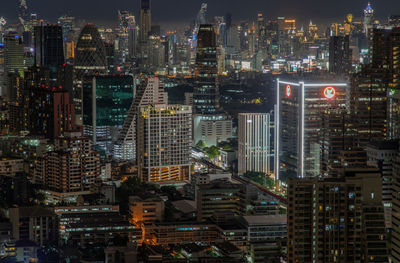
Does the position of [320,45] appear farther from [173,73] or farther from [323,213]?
[323,213]

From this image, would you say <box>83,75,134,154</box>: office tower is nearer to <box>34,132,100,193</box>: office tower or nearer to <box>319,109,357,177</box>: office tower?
<box>34,132,100,193</box>: office tower

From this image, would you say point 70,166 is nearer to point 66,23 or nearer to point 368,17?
point 368,17

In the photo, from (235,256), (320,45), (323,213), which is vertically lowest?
(235,256)

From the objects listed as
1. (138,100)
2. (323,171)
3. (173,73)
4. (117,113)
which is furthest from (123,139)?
(173,73)

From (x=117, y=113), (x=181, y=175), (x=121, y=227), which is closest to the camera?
(x=121, y=227)

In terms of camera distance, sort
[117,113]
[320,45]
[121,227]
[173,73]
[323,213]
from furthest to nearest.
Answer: [173,73], [320,45], [117,113], [121,227], [323,213]

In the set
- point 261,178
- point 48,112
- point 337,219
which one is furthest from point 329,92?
point 337,219

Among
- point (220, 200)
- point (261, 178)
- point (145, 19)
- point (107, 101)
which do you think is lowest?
point (261, 178)
